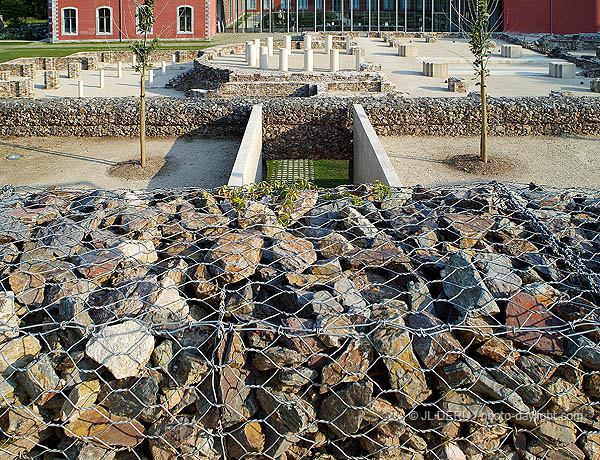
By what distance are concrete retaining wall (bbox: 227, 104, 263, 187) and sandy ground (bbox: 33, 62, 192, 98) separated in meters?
11.6

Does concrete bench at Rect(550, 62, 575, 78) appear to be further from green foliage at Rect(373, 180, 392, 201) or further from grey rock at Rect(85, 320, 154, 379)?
grey rock at Rect(85, 320, 154, 379)

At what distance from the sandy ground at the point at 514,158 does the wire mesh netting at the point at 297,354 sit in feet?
24.2

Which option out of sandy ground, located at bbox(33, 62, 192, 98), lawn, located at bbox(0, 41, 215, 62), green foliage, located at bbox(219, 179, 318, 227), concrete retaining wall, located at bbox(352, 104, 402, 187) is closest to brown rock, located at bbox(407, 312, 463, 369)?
green foliage, located at bbox(219, 179, 318, 227)

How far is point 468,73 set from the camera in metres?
26.0

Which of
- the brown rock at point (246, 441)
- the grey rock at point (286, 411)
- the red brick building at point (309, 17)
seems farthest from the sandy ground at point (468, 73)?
the brown rock at point (246, 441)

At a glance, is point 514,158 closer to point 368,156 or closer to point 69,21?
point 368,156

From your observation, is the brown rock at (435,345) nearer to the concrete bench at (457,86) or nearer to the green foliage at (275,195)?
the green foliage at (275,195)

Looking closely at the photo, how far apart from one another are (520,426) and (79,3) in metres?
49.3

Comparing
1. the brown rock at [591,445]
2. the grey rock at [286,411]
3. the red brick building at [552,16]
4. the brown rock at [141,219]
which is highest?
the red brick building at [552,16]

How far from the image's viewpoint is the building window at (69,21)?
150 feet

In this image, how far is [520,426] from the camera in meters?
3.12

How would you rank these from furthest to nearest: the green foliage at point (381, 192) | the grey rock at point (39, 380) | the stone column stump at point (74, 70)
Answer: the stone column stump at point (74, 70), the green foliage at point (381, 192), the grey rock at point (39, 380)

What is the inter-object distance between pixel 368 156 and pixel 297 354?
28.1ft

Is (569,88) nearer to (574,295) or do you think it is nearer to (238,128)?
(238,128)
